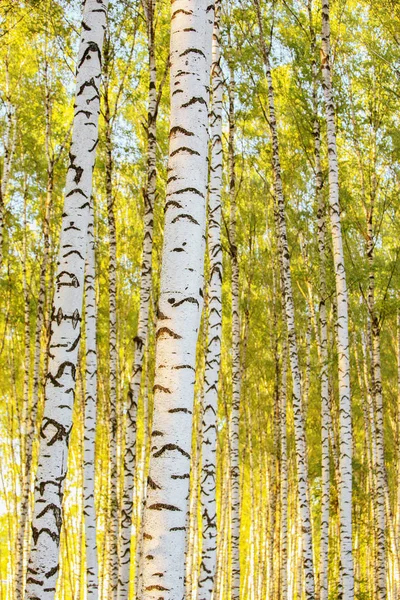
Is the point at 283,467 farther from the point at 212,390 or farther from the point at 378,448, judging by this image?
the point at 212,390

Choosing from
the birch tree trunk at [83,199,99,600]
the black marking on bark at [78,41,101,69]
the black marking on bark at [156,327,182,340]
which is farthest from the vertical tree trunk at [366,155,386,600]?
the black marking on bark at [156,327,182,340]

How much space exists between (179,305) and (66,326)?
1.24 m

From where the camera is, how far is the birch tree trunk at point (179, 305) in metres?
2.52

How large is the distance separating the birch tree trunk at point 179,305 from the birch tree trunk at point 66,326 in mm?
1128

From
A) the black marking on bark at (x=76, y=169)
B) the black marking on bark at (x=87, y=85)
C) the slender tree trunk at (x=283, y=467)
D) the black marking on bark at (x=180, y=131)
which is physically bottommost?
the slender tree trunk at (x=283, y=467)

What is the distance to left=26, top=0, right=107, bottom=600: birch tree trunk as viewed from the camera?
11.6 ft

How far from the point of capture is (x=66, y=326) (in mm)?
3803

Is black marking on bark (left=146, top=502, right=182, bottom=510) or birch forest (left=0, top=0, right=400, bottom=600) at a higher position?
birch forest (left=0, top=0, right=400, bottom=600)

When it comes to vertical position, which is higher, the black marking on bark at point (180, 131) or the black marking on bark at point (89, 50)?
the black marking on bark at point (89, 50)

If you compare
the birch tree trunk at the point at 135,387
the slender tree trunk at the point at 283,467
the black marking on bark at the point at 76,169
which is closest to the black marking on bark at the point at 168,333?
the black marking on bark at the point at 76,169

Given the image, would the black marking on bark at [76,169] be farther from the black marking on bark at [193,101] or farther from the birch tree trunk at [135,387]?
the birch tree trunk at [135,387]

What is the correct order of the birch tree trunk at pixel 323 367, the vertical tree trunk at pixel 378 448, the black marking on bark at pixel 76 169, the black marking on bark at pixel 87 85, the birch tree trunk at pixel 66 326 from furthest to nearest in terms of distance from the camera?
1. the vertical tree trunk at pixel 378 448
2. the birch tree trunk at pixel 323 367
3. the black marking on bark at pixel 87 85
4. the black marking on bark at pixel 76 169
5. the birch tree trunk at pixel 66 326

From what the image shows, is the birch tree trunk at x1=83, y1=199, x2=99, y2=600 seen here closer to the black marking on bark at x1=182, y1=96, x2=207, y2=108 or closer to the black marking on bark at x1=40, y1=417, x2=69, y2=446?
the black marking on bark at x1=40, y1=417, x2=69, y2=446

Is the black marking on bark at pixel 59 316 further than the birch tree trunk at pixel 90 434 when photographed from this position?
No
